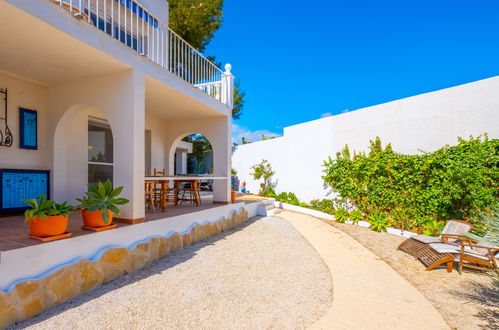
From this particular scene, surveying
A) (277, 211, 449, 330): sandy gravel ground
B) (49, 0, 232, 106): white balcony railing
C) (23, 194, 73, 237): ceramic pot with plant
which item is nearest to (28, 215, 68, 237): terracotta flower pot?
(23, 194, 73, 237): ceramic pot with plant

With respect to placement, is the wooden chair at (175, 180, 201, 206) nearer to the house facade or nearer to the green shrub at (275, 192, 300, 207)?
the house facade

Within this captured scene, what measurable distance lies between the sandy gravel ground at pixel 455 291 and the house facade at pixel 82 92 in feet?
16.1

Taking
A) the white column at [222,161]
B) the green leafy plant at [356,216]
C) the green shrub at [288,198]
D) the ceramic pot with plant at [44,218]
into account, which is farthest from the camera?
the green shrub at [288,198]

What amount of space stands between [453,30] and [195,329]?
15667mm

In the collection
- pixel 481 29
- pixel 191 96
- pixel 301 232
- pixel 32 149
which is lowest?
pixel 301 232

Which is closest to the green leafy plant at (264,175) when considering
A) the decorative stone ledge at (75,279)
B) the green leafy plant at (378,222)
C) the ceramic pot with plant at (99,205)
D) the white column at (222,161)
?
the green leafy plant at (378,222)

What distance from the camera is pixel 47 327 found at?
2738mm

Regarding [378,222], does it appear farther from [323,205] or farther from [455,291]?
[455,291]

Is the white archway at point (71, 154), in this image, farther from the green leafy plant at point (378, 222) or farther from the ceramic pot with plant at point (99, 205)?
the green leafy plant at point (378, 222)

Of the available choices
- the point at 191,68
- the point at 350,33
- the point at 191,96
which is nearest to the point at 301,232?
the point at 191,96

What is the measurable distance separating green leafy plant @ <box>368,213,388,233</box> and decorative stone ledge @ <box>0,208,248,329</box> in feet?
20.4

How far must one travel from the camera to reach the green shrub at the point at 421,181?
6.56m

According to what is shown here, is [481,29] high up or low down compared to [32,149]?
up

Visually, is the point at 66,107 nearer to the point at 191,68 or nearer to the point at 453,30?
the point at 191,68
